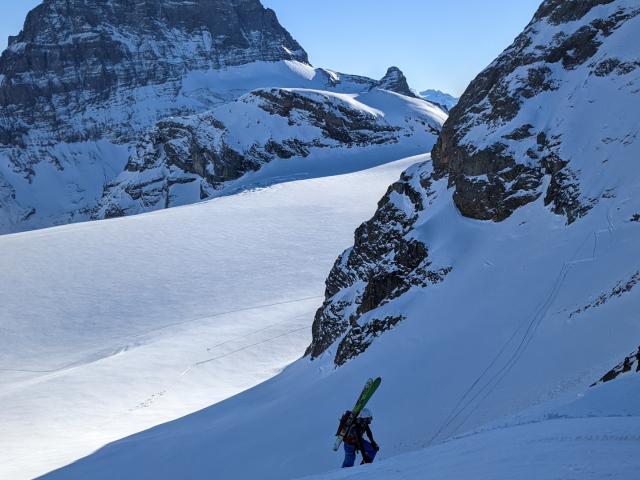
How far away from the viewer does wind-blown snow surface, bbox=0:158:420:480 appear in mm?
25094

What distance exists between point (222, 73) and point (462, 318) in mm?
150344

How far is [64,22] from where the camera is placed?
16262cm

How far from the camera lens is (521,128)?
73.0ft

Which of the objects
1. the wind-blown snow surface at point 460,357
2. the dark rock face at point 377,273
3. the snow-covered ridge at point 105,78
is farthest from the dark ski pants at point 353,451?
the snow-covered ridge at point 105,78

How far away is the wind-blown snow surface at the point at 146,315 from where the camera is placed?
25.1 meters

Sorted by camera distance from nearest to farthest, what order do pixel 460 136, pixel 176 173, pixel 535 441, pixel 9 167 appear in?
pixel 535 441
pixel 460 136
pixel 176 173
pixel 9 167

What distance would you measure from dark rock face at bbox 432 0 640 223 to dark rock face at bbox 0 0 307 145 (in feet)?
470

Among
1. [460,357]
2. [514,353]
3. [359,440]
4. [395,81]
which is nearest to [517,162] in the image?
[460,357]

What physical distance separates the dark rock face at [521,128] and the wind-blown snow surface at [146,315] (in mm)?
12082

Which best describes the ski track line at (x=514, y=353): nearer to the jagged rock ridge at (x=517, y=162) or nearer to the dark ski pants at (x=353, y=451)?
the jagged rock ridge at (x=517, y=162)

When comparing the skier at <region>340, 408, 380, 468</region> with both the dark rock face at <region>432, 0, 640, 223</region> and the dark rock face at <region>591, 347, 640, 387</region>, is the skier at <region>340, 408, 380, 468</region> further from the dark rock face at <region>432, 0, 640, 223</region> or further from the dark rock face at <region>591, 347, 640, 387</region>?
the dark rock face at <region>432, 0, 640, 223</region>

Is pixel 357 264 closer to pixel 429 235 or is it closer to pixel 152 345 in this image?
pixel 429 235

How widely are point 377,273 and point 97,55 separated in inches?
6200

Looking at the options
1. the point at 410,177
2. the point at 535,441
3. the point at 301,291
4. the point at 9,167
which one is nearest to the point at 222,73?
the point at 9,167
